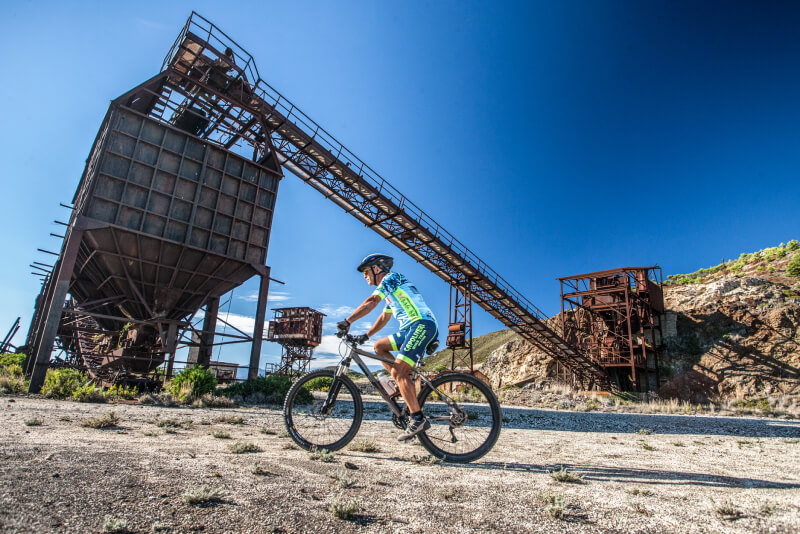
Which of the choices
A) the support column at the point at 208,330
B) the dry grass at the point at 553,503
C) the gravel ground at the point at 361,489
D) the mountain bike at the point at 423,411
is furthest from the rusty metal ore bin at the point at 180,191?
the dry grass at the point at 553,503

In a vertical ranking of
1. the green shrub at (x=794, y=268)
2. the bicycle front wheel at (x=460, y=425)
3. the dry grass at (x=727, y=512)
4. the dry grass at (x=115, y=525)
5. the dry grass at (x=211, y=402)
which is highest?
the green shrub at (x=794, y=268)

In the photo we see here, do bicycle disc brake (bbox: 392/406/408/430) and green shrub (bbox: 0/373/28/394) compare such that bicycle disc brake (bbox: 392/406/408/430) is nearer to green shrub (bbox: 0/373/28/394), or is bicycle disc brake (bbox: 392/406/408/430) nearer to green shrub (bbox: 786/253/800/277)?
green shrub (bbox: 0/373/28/394)

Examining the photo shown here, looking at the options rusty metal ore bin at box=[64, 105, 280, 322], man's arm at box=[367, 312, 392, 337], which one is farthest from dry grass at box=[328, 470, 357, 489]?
rusty metal ore bin at box=[64, 105, 280, 322]

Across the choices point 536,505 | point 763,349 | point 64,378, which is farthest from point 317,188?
point 763,349

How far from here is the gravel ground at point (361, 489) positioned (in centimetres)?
211

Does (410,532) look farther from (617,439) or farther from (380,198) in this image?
(380,198)

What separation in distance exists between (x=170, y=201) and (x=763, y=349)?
30175mm

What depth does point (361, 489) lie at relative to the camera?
285 cm

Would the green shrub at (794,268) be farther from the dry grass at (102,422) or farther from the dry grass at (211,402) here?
the dry grass at (102,422)

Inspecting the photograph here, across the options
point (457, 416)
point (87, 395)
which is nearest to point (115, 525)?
point (457, 416)

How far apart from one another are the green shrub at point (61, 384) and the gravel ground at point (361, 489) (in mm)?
5697

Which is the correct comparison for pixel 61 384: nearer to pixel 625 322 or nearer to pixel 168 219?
pixel 168 219

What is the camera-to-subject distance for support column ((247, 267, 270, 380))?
48.5ft

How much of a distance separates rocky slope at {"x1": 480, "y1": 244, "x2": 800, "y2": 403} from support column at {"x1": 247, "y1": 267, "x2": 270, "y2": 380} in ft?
71.7
